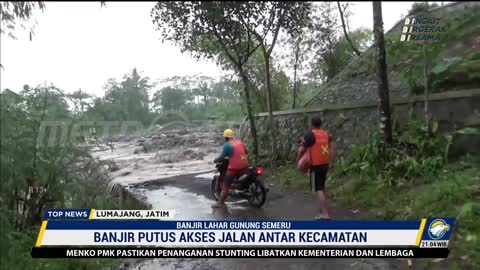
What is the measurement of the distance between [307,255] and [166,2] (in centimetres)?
951

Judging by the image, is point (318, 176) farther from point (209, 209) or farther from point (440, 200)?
point (209, 209)

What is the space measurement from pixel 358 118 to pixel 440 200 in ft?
13.9

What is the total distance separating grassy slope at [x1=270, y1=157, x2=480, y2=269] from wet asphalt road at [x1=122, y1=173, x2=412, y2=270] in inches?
19.3

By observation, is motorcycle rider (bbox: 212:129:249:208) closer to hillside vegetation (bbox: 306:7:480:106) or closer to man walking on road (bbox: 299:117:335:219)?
man walking on road (bbox: 299:117:335:219)

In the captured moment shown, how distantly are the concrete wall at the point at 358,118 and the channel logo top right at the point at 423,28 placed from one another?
1.19 m

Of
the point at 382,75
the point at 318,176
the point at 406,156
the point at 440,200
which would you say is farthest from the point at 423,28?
the point at 318,176

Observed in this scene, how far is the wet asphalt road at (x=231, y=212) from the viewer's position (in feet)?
13.2

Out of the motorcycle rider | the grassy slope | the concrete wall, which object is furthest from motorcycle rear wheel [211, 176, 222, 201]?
the concrete wall

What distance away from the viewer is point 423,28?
258 inches

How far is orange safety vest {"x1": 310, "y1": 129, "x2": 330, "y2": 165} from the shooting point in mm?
5266

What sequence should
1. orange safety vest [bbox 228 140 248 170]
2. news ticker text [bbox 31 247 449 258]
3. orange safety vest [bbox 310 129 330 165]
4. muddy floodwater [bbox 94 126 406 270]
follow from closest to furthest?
news ticker text [bbox 31 247 449 258], muddy floodwater [bbox 94 126 406 270], orange safety vest [bbox 310 129 330 165], orange safety vest [bbox 228 140 248 170]

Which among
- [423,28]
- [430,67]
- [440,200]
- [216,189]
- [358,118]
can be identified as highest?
[423,28]

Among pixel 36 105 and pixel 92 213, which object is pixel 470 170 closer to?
pixel 92 213

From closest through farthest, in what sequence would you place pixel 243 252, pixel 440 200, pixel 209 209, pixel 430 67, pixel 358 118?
pixel 243 252, pixel 440 200, pixel 209 209, pixel 430 67, pixel 358 118
